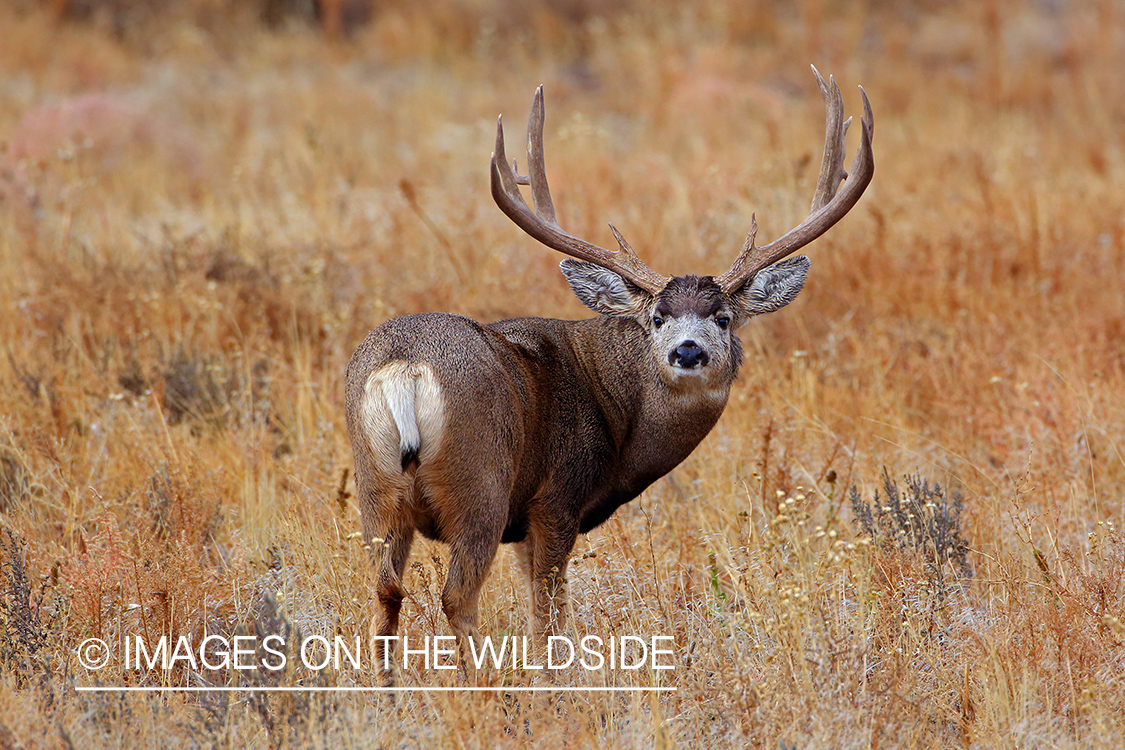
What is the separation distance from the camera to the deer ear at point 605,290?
452cm

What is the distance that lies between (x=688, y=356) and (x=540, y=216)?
3.47ft

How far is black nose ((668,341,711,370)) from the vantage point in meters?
4.08

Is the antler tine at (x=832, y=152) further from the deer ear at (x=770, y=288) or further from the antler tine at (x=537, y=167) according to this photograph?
the antler tine at (x=537, y=167)

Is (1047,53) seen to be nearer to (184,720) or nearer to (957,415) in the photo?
(957,415)

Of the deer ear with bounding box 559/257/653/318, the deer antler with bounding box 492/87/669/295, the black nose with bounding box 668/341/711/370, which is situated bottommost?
the black nose with bounding box 668/341/711/370

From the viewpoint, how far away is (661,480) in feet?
18.1

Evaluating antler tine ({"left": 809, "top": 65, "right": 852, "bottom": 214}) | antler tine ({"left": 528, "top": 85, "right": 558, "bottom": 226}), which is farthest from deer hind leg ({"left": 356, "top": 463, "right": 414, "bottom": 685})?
antler tine ({"left": 809, "top": 65, "right": 852, "bottom": 214})

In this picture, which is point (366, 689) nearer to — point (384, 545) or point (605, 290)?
point (384, 545)

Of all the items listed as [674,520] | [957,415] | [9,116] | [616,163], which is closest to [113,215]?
[9,116]

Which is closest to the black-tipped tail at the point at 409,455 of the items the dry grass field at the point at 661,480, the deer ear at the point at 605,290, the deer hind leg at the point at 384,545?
the deer hind leg at the point at 384,545

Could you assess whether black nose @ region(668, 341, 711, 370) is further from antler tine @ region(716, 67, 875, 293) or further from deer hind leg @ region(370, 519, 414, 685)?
deer hind leg @ region(370, 519, 414, 685)

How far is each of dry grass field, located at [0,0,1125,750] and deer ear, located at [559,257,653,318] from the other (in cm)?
85

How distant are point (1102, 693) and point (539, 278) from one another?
4682 millimetres

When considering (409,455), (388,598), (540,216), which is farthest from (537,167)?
(388,598)
